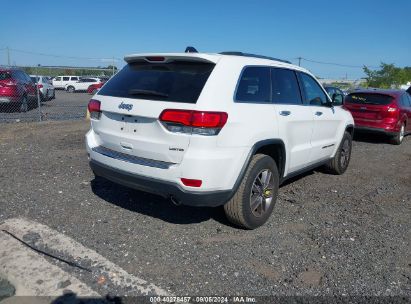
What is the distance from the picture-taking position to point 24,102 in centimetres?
1411

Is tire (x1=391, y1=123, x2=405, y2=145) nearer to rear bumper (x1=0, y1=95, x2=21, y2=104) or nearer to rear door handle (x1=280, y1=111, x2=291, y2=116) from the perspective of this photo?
rear door handle (x1=280, y1=111, x2=291, y2=116)

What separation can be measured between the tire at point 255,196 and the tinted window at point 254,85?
0.63 metres

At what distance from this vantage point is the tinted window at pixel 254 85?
12.7 ft

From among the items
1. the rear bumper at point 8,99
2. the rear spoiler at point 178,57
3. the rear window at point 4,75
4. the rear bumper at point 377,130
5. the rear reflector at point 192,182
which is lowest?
the rear bumper at point 8,99

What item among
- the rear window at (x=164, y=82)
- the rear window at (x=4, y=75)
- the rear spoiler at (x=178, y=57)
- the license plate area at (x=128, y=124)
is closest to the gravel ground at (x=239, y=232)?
the license plate area at (x=128, y=124)

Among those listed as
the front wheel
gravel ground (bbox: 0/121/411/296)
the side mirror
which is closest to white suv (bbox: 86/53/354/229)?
gravel ground (bbox: 0/121/411/296)

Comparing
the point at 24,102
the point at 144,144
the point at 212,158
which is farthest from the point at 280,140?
the point at 24,102

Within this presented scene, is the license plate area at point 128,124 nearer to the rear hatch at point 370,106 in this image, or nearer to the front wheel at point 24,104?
the rear hatch at point 370,106

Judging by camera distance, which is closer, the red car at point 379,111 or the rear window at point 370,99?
the red car at point 379,111

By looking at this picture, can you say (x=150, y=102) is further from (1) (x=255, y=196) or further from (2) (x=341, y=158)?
(2) (x=341, y=158)

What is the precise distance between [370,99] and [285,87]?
6.78 metres

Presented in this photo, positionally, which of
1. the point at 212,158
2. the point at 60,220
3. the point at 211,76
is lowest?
the point at 60,220

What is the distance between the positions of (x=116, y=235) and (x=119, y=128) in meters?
1.09

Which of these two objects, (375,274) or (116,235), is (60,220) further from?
(375,274)
